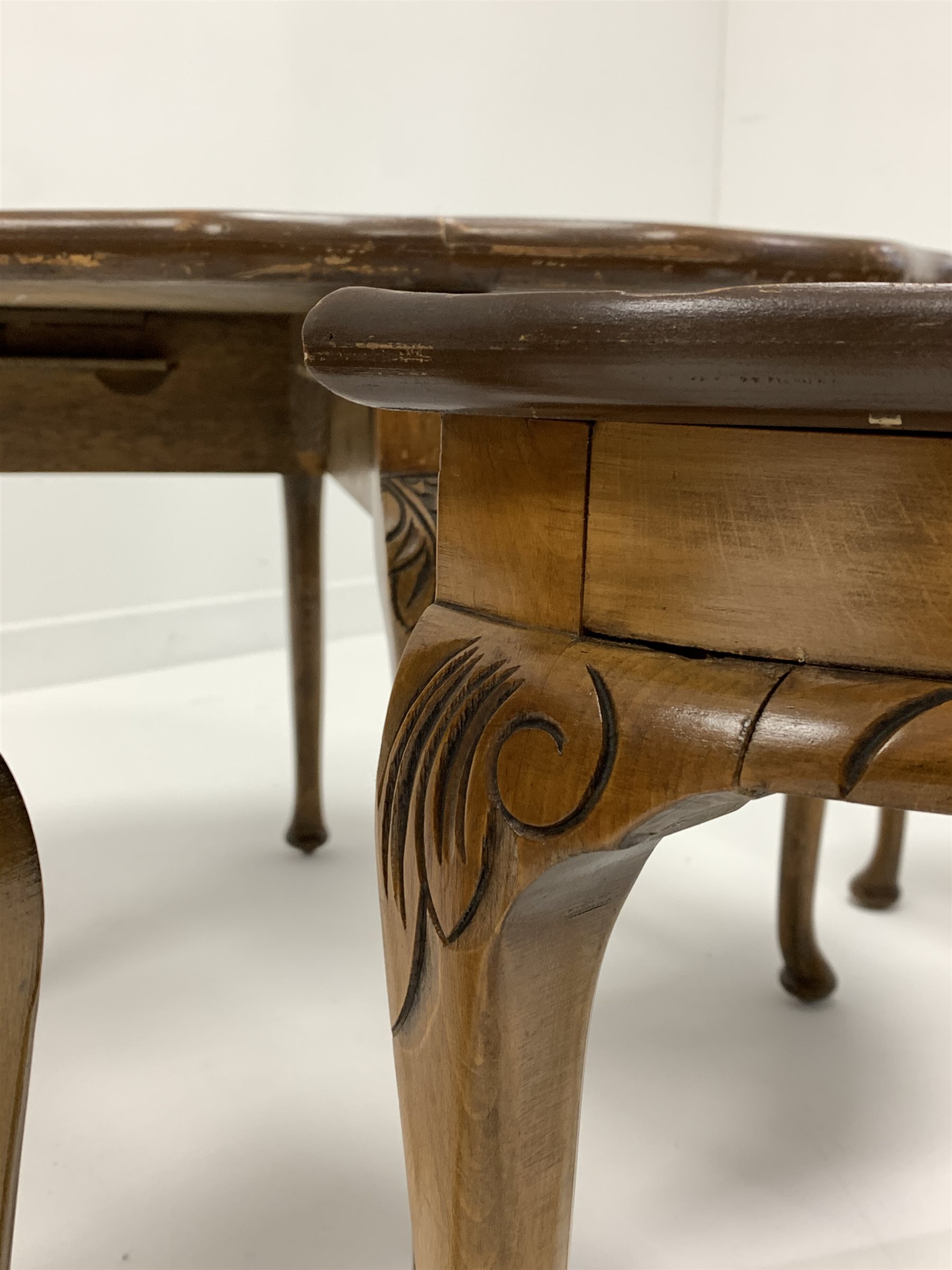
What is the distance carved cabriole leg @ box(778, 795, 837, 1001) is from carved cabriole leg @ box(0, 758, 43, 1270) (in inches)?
25.8

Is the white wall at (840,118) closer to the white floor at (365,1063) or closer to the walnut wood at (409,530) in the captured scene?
the white floor at (365,1063)

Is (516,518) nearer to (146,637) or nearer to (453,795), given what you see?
(453,795)

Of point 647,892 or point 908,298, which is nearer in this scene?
point 908,298

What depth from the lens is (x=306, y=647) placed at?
4.09 feet

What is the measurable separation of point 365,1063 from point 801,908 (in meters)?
0.37

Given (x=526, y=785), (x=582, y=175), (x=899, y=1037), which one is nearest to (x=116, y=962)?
(x=899, y=1037)

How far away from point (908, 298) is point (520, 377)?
11cm

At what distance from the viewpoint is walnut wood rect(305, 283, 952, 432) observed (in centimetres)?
28

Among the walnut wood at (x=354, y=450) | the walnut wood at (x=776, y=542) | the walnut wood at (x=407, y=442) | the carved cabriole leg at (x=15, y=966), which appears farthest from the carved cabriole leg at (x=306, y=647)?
the walnut wood at (x=776, y=542)

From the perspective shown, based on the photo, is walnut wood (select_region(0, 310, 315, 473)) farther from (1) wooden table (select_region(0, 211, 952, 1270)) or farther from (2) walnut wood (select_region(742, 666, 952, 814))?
(2) walnut wood (select_region(742, 666, 952, 814))

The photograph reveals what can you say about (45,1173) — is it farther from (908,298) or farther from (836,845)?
(836,845)

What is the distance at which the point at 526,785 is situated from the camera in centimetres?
37

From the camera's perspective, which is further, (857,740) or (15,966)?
(15,966)

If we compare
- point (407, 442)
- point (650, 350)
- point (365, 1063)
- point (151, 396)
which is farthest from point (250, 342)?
point (650, 350)
